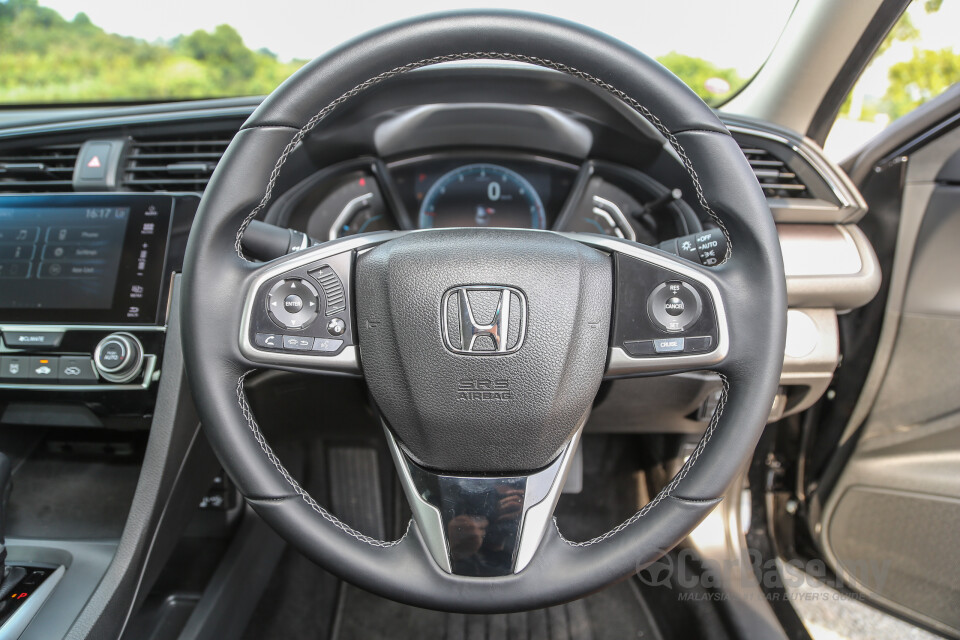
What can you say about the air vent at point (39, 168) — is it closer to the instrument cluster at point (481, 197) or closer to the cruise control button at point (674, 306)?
the instrument cluster at point (481, 197)

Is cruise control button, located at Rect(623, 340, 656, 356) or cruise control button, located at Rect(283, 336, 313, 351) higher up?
cruise control button, located at Rect(623, 340, 656, 356)

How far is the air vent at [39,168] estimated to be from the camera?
1.37 m

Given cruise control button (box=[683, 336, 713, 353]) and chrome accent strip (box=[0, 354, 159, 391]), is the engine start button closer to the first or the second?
cruise control button (box=[683, 336, 713, 353])

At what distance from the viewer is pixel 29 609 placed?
3.25ft

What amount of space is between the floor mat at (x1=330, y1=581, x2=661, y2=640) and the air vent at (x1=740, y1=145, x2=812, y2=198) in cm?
101

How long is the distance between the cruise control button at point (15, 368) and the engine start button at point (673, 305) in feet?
3.59

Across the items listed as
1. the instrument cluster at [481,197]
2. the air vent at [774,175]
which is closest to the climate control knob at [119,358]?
the instrument cluster at [481,197]

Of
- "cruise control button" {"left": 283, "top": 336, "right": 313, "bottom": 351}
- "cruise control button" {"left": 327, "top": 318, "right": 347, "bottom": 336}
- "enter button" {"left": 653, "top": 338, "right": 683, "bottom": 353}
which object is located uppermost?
"enter button" {"left": 653, "top": 338, "right": 683, "bottom": 353}

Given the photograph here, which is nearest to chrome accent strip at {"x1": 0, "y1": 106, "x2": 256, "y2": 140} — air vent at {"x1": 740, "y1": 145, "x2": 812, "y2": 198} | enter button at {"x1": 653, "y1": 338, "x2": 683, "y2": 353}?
enter button at {"x1": 653, "y1": 338, "x2": 683, "y2": 353}

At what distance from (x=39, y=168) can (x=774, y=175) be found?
1.57m

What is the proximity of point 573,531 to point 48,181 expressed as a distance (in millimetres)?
1546

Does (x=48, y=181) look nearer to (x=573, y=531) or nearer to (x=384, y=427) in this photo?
(x=384, y=427)

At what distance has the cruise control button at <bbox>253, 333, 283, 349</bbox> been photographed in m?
0.87

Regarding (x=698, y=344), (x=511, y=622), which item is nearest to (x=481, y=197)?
(x=698, y=344)
